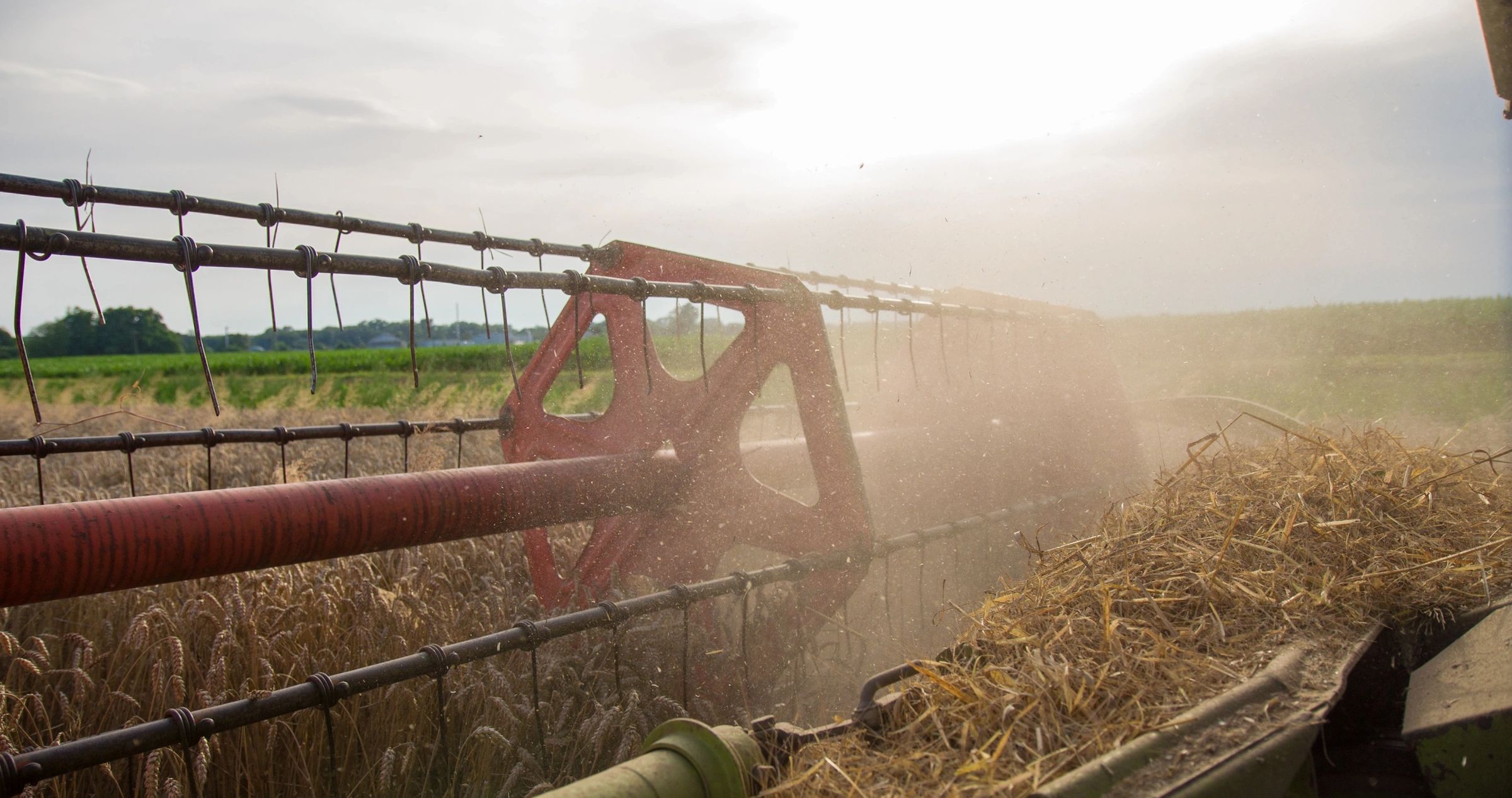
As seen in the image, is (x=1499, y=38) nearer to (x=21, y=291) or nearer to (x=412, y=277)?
(x=412, y=277)

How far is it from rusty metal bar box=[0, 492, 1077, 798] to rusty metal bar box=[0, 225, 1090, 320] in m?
0.98

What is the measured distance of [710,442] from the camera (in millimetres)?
3600

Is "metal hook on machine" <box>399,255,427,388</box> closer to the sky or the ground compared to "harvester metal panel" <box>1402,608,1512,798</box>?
closer to the sky

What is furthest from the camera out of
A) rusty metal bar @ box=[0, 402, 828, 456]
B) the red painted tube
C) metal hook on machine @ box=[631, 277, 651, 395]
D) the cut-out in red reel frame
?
the cut-out in red reel frame

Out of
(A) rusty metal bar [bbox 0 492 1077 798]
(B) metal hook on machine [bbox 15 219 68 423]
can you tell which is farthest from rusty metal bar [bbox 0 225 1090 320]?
(A) rusty metal bar [bbox 0 492 1077 798]

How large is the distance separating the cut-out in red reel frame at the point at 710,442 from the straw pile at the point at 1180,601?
42.6 inches

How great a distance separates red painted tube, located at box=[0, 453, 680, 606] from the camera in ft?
6.76

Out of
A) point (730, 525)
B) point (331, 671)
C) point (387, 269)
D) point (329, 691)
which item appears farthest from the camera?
point (730, 525)

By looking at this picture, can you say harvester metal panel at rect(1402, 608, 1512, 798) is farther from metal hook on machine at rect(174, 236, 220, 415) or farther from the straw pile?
metal hook on machine at rect(174, 236, 220, 415)

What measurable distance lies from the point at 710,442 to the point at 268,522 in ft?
5.44

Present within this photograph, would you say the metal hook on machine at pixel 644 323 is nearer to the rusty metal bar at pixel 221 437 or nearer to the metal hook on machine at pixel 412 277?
the metal hook on machine at pixel 412 277

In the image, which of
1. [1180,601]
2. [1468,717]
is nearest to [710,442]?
[1180,601]

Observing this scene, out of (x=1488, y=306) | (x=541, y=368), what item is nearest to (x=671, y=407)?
(x=541, y=368)

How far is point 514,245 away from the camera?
13.5 ft
